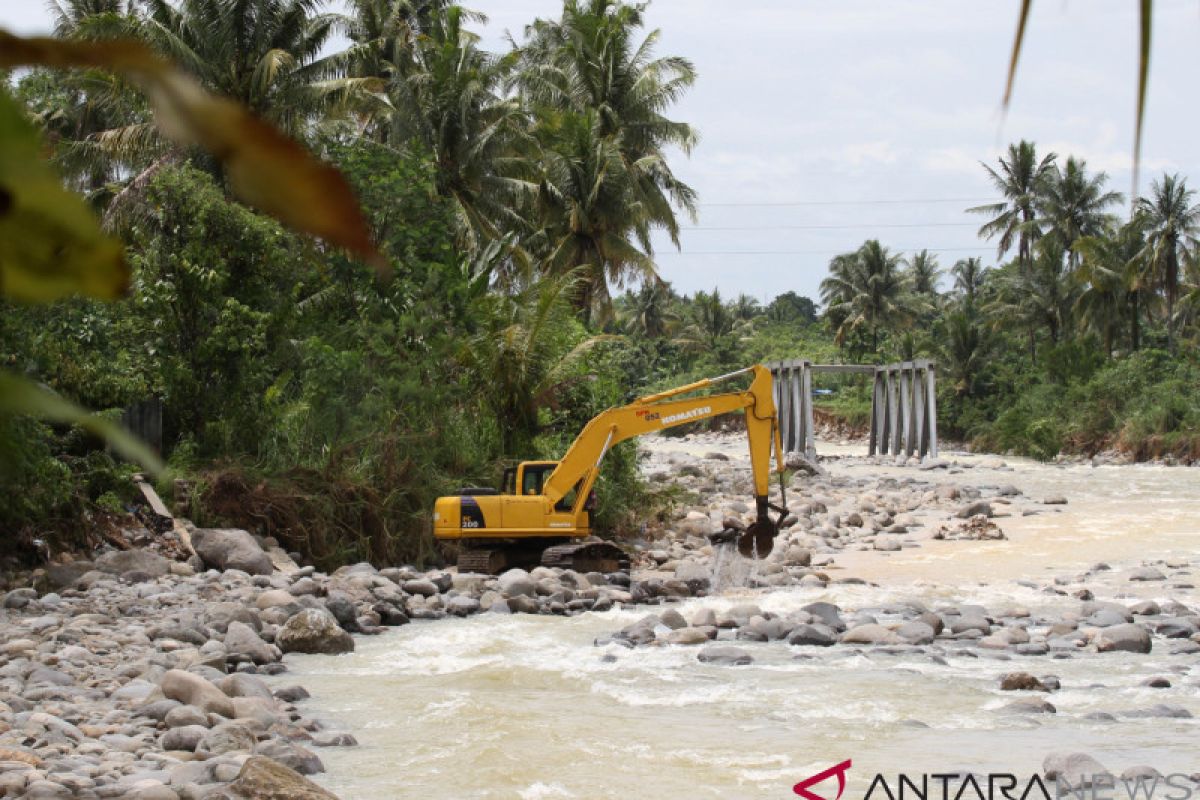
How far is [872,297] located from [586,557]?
173 ft

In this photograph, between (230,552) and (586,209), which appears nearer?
(230,552)

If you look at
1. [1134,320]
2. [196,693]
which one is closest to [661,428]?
[196,693]

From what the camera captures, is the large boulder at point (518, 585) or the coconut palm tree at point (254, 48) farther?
the coconut palm tree at point (254, 48)

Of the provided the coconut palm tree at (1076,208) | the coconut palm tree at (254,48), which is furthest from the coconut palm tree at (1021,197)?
the coconut palm tree at (254,48)

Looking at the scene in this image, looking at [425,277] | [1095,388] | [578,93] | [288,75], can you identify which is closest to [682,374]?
[1095,388]

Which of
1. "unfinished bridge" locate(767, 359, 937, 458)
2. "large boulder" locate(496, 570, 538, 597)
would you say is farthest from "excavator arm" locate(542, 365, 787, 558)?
"unfinished bridge" locate(767, 359, 937, 458)

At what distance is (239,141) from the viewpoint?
0.44 meters

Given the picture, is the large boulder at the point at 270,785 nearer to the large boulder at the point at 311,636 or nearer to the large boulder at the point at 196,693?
the large boulder at the point at 196,693

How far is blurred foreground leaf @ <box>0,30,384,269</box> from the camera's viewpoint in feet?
1.45

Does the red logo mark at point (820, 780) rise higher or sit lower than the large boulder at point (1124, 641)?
lower

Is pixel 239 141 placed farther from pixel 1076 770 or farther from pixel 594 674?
pixel 594 674

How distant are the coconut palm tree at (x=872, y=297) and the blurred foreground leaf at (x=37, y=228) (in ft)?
216

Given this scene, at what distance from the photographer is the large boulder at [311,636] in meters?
10.4

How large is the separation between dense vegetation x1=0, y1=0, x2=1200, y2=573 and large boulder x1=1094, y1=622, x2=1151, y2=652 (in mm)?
6862
